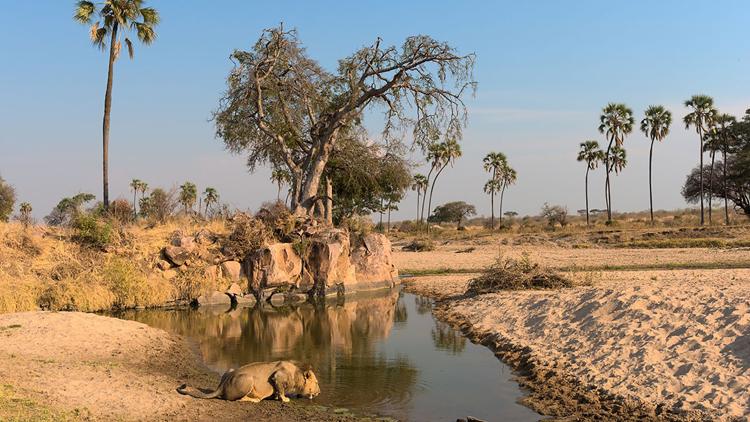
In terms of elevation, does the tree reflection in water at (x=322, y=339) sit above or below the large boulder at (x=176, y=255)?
below

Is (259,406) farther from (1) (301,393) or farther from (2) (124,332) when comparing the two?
(2) (124,332)

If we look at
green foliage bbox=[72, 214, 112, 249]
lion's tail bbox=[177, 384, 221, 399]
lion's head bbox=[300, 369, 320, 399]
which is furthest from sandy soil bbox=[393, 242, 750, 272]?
lion's tail bbox=[177, 384, 221, 399]

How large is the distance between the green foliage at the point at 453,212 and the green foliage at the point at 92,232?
281 feet

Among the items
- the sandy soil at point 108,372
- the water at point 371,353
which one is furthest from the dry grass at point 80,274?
the sandy soil at point 108,372

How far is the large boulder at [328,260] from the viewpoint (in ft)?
80.1

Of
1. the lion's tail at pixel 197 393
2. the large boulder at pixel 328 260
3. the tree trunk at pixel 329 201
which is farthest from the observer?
the tree trunk at pixel 329 201

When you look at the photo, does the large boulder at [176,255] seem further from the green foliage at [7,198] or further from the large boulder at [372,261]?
the green foliage at [7,198]

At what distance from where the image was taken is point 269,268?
76.1 ft

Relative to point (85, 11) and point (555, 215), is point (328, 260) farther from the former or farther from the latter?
point (555, 215)

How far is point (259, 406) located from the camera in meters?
9.42

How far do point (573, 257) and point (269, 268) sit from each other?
21.7 meters

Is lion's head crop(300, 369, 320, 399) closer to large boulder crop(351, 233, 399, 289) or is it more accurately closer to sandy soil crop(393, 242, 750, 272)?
large boulder crop(351, 233, 399, 289)

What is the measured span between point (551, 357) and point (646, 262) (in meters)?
23.9

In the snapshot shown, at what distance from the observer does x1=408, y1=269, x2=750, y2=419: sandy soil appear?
29.3 feet
